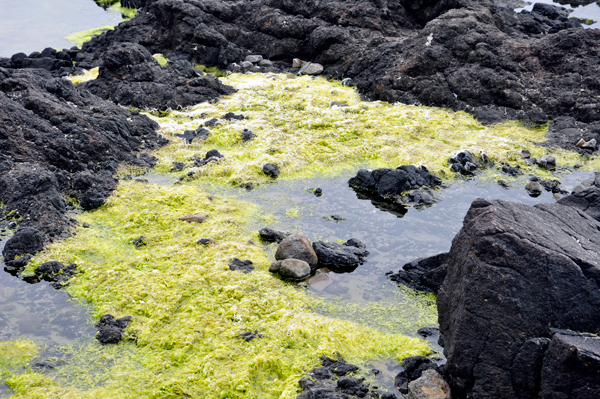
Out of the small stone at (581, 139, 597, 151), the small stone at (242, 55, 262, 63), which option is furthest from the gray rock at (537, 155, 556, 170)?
the small stone at (242, 55, 262, 63)

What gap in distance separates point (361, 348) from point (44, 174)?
663cm

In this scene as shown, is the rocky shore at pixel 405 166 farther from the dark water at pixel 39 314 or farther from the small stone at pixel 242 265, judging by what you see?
the dark water at pixel 39 314

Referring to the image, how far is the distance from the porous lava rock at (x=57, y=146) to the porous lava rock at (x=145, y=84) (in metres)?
1.22

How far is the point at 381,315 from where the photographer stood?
701 cm

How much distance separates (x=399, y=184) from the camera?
33.6 feet

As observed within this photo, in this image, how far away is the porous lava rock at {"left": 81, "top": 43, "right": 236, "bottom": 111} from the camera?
45.6 ft

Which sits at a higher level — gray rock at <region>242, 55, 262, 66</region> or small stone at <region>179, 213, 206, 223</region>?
gray rock at <region>242, 55, 262, 66</region>

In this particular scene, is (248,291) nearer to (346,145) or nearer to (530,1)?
(346,145)

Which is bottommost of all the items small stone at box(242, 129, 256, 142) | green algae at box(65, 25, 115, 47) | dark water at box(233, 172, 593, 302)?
dark water at box(233, 172, 593, 302)

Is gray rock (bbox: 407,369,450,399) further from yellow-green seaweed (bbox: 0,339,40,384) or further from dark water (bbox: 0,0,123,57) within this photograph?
dark water (bbox: 0,0,123,57)

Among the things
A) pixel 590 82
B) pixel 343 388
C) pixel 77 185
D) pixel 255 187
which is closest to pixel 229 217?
pixel 255 187

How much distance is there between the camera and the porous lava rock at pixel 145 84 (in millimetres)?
13906

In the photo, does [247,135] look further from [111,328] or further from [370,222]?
[111,328]

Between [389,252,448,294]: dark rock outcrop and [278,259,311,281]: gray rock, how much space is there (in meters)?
1.34
